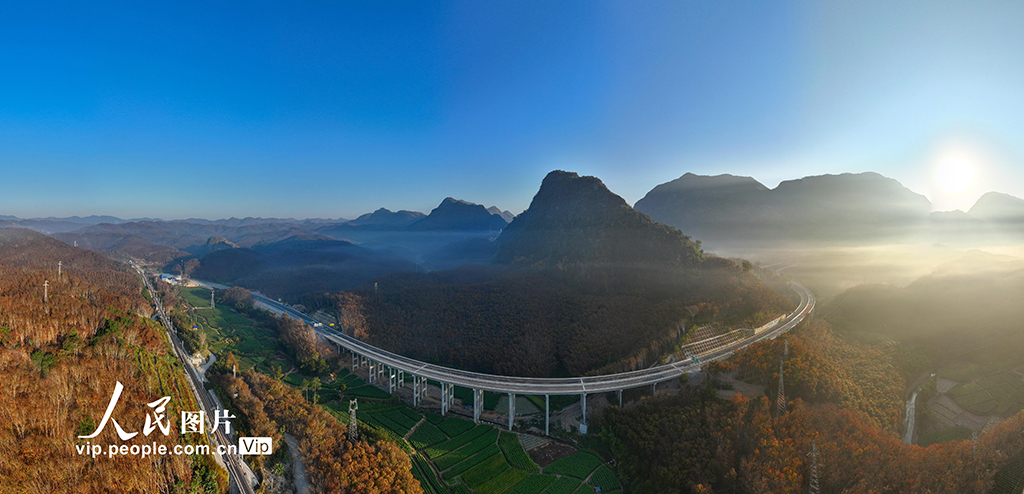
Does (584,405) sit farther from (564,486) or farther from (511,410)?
(564,486)

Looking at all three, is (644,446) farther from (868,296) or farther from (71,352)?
(868,296)

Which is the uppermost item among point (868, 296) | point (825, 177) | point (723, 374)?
point (825, 177)

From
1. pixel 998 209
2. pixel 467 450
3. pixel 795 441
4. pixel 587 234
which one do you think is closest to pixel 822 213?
pixel 998 209

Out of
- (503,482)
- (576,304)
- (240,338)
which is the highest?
(576,304)

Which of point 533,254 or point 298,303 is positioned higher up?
point 533,254

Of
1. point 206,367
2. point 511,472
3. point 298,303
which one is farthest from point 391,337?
A: point 298,303

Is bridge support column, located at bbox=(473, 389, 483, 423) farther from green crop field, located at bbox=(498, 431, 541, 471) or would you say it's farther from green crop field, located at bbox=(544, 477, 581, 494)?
green crop field, located at bbox=(544, 477, 581, 494)

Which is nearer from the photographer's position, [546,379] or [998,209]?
[546,379]
